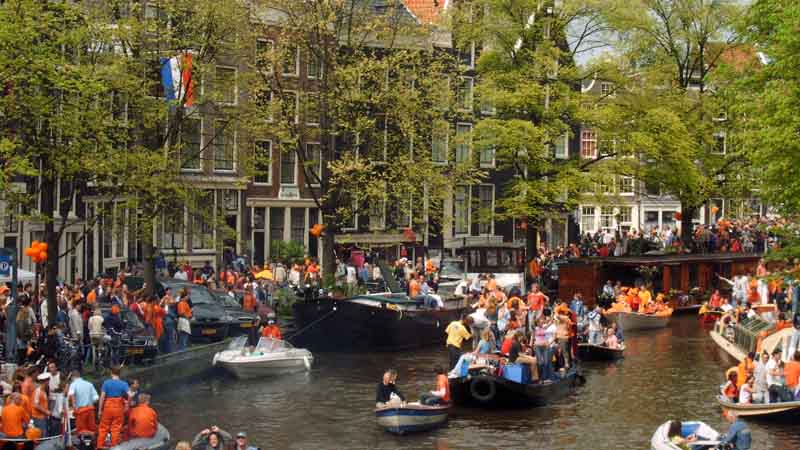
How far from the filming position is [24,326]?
3002cm

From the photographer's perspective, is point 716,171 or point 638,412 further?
point 716,171

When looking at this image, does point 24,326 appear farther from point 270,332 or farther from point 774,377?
point 774,377

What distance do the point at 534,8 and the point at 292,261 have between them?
15.3m

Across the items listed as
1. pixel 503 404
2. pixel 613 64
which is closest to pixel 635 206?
pixel 613 64

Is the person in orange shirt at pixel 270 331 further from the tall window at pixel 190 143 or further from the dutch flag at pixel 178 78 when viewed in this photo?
the dutch flag at pixel 178 78

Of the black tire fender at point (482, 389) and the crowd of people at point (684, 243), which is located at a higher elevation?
the crowd of people at point (684, 243)

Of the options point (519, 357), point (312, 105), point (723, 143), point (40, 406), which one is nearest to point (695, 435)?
point (519, 357)

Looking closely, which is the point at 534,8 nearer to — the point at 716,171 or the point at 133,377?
the point at 716,171

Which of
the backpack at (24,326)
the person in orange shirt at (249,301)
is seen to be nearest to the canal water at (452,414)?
the person in orange shirt at (249,301)

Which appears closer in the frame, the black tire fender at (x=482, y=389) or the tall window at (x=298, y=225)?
the black tire fender at (x=482, y=389)

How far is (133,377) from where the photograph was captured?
3238cm

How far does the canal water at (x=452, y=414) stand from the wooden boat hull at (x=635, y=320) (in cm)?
890

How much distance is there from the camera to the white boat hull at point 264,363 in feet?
121

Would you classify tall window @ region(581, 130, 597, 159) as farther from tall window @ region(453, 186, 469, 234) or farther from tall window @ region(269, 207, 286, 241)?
tall window @ region(269, 207, 286, 241)
